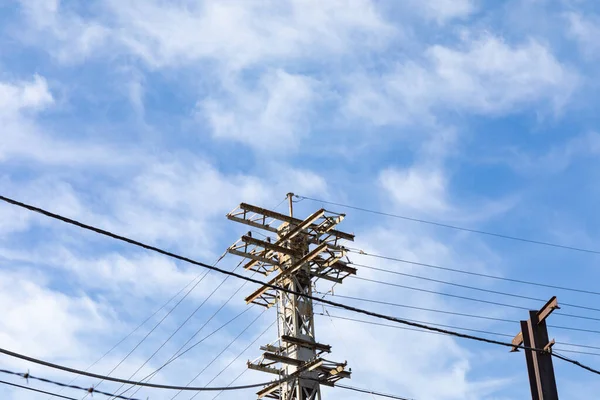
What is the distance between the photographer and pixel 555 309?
66.5 feet

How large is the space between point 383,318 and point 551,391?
3831 millimetres

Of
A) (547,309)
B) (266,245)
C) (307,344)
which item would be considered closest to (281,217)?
(266,245)

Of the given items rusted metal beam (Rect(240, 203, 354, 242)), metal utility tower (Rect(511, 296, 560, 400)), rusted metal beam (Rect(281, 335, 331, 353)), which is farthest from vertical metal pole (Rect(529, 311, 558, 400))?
rusted metal beam (Rect(240, 203, 354, 242))

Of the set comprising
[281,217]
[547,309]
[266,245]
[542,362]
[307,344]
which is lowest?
[542,362]

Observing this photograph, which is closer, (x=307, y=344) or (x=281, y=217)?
(x=307, y=344)

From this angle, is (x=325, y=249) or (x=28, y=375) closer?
(x=28, y=375)

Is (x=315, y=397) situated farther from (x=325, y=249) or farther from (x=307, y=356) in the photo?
(x=325, y=249)

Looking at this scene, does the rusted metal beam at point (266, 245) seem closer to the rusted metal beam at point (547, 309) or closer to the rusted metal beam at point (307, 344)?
the rusted metal beam at point (307, 344)

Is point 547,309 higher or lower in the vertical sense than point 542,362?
higher

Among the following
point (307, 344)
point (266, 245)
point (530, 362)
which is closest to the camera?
point (530, 362)

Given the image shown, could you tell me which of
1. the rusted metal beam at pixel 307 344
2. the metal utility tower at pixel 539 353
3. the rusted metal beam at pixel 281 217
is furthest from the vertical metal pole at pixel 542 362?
the rusted metal beam at pixel 281 217

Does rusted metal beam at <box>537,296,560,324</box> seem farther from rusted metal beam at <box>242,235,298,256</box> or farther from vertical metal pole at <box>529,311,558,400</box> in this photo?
rusted metal beam at <box>242,235,298,256</box>

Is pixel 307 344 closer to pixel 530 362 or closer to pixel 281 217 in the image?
pixel 281 217

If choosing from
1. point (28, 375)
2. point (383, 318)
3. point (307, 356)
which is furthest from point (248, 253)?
point (28, 375)
